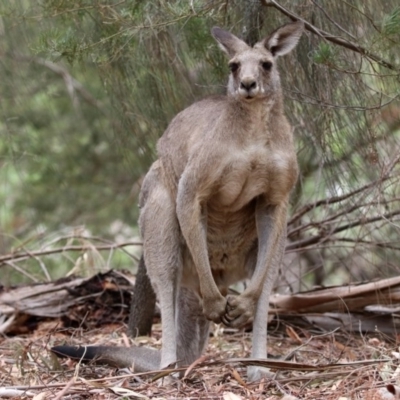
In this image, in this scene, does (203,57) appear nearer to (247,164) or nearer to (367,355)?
(247,164)

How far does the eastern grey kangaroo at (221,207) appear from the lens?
4.48 metres

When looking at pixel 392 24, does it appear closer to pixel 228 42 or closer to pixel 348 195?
pixel 228 42

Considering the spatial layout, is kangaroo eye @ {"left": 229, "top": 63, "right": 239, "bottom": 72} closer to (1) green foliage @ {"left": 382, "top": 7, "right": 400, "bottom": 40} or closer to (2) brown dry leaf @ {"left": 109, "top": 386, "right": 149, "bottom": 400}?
(1) green foliage @ {"left": 382, "top": 7, "right": 400, "bottom": 40}

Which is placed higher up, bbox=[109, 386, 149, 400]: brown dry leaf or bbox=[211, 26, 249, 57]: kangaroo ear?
bbox=[211, 26, 249, 57]: kangaroo ear

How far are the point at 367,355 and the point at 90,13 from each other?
2.52 m

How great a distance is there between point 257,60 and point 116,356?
1.76 meters

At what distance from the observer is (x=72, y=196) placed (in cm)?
917

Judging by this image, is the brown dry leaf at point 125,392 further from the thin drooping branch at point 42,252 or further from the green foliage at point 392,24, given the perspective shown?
the thin drooping branch at point 42,252

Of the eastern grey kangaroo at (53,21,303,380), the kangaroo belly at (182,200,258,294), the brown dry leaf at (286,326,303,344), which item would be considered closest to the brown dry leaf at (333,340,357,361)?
the brown dry leaf at (286,326,303,344)

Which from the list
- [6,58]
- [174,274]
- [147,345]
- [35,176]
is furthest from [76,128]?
[174,274]

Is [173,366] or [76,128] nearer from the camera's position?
[173,366]

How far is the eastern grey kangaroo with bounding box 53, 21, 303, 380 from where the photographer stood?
14.7 feet

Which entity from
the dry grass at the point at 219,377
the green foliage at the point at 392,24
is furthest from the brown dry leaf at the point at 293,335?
the green foliage at the point at 392,24

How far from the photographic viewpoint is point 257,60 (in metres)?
4.45
